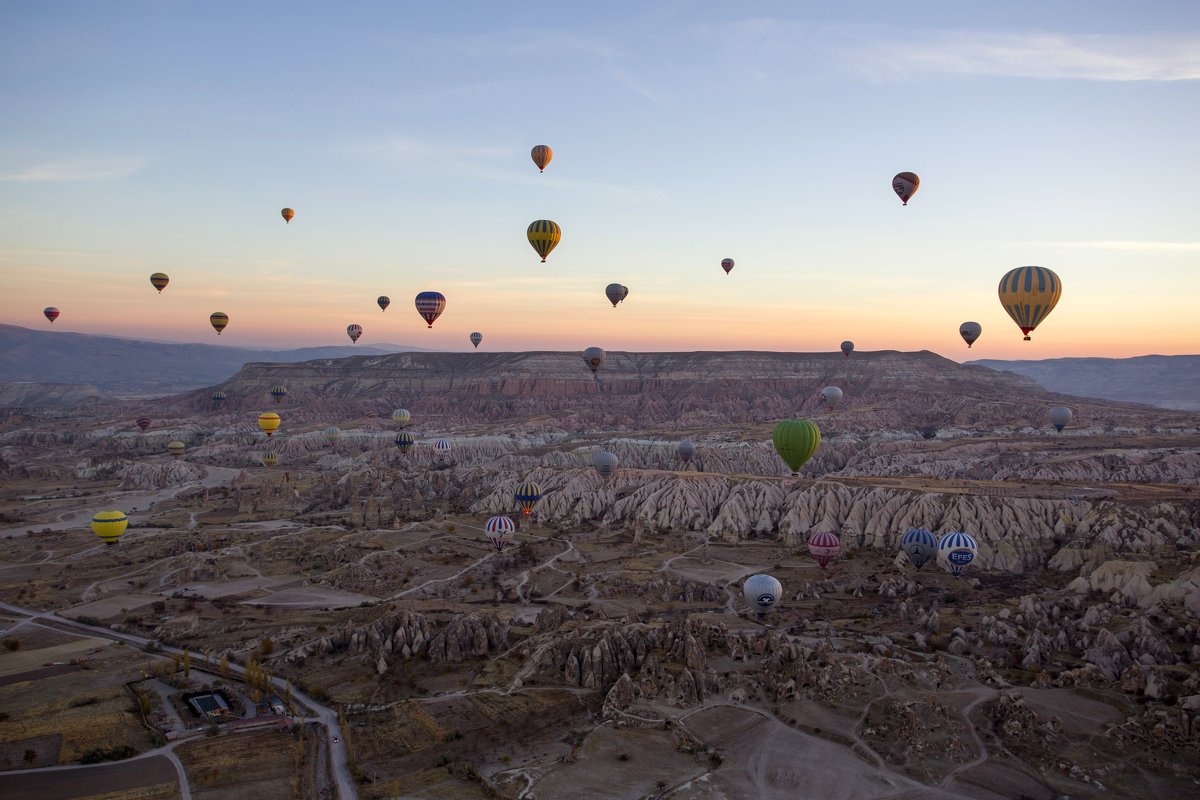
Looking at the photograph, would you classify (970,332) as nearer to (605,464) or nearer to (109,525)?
(605,464)

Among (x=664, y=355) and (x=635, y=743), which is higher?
(x=664, y=355)

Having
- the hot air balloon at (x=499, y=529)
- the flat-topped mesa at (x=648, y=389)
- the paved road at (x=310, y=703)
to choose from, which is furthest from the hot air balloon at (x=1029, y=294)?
the flat-topped mesa at (x=648, y=389)

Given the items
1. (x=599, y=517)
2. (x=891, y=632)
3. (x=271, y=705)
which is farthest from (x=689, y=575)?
(x=271, y=705)

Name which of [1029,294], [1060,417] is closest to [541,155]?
[1029,294]

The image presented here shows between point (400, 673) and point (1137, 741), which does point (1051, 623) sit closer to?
point (1137, 741)

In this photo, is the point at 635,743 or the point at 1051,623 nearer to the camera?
the point at 635,743

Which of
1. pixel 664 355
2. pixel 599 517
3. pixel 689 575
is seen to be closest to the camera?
pixel 689 575

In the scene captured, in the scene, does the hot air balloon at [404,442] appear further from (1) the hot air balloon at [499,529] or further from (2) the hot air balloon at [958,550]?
(2) the hot air balloon at [958,550]
